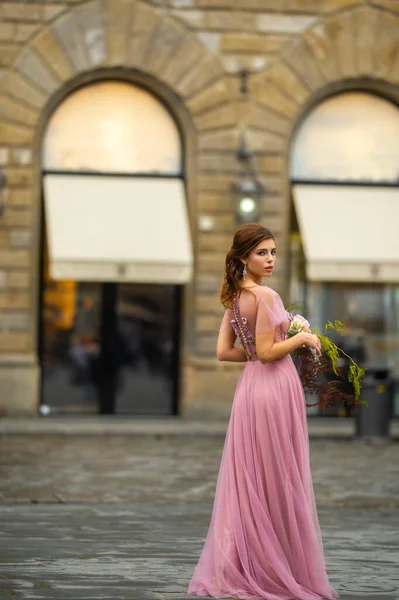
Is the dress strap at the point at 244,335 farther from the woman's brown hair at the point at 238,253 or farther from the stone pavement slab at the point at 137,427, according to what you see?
the stone pavement slab at the point at 137,427

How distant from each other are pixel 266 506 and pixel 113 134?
1632cm

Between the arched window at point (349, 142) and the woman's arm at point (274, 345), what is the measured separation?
16.2 m

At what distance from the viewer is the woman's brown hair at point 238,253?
310 inches

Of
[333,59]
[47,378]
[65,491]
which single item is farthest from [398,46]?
[65,491]

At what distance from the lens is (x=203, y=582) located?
7.64 m

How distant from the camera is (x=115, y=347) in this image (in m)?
23.5

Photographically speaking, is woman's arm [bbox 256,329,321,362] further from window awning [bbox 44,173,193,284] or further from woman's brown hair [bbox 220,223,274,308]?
window awning [bbox 44,173,193,284]

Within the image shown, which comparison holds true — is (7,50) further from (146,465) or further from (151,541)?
(151,541)

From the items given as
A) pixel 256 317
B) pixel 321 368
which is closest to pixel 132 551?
pixel 321 368

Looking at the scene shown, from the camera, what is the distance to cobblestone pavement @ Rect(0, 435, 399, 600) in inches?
326

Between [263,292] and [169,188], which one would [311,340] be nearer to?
[263,292]

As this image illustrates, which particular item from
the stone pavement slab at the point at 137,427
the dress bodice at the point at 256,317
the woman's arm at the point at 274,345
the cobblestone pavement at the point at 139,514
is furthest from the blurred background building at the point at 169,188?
the woman's arm at the point at 274,345

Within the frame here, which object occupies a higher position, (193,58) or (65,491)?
(193,58)

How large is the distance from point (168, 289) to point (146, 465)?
742 centimetres
